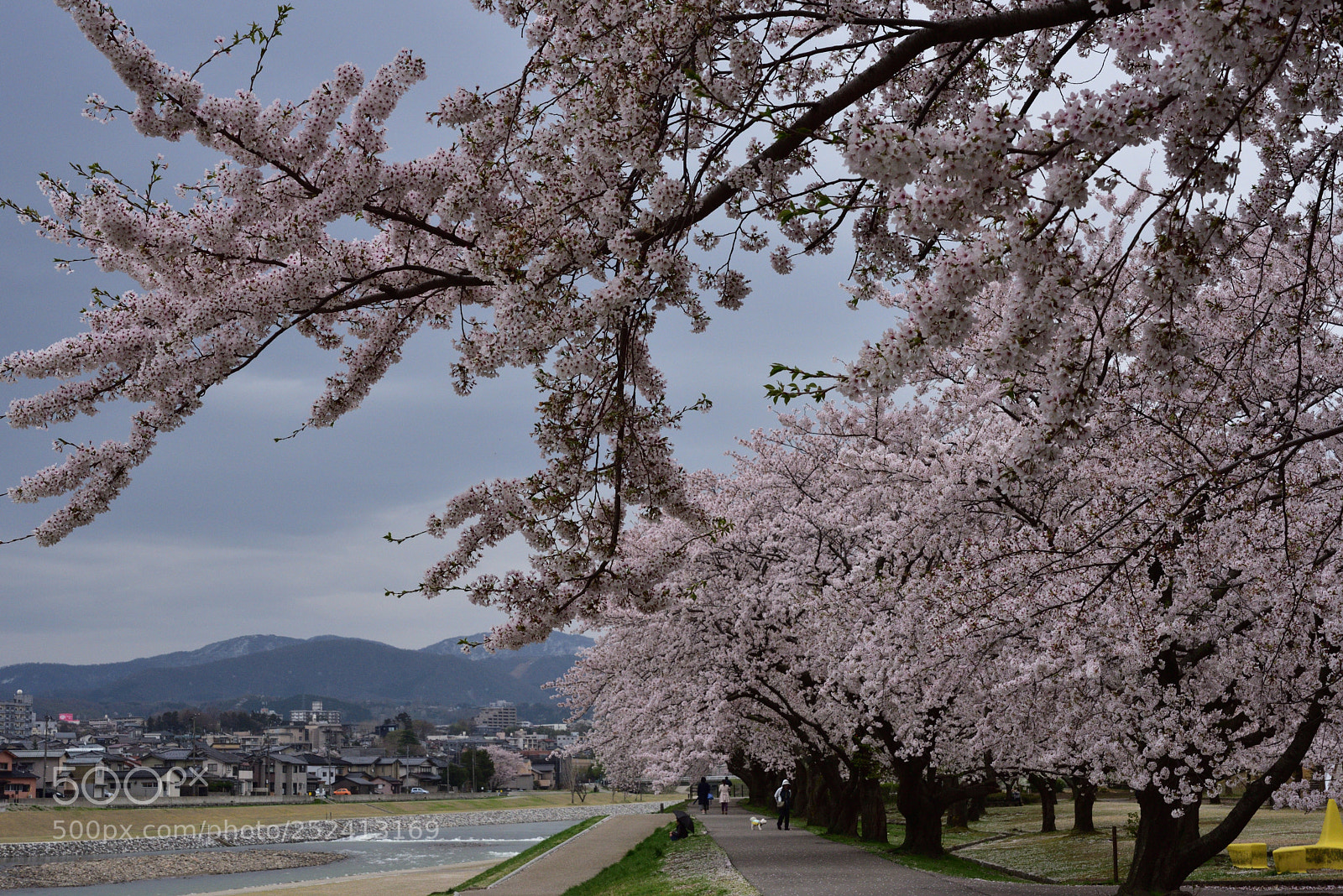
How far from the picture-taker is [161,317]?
6.09 metres

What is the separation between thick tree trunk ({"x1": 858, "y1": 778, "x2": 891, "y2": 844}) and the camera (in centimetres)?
2109

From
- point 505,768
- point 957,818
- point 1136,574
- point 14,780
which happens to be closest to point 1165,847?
point 1136,574

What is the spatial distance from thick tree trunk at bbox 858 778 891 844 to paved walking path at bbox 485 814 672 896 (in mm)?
5266

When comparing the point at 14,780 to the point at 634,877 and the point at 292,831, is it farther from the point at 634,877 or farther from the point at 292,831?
the point at 634,877

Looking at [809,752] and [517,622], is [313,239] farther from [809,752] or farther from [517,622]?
[809,752]

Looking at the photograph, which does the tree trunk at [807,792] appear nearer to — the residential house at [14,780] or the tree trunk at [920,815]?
the tree trunk at [920,815]

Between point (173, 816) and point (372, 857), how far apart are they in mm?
23574

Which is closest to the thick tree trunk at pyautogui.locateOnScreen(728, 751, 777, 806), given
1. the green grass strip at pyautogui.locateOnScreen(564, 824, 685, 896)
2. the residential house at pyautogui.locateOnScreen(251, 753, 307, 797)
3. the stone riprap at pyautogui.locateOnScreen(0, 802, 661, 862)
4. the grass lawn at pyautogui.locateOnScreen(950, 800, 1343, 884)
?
the stone riprap at pyautogui.locateOnScreen(0, 802, 661, 862)

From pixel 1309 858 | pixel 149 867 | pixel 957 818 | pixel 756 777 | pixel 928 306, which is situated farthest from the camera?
pixel 756 777

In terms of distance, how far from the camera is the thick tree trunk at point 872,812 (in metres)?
21.1

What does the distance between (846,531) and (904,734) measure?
11.1ft

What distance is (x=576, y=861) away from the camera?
2081cm

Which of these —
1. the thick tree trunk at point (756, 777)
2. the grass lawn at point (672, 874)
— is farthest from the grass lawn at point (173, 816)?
the grass lawn at point (672, 874)

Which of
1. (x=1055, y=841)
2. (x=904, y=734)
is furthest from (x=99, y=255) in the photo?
(x=1055, y=841)
